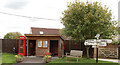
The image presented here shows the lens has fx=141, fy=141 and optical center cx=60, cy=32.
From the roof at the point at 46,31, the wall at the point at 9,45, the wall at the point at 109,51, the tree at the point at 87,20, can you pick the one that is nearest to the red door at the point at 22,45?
the wall at the point at 9,45

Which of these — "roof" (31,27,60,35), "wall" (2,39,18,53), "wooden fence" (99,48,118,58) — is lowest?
"wooden fence" (99,48,118,58)

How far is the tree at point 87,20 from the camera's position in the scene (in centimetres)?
1451

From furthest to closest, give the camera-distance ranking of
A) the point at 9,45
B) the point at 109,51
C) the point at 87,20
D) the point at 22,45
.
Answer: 1. the point at 9,45
2. the point at 22,45
3. the point at 109,51
4. the point at 87,20

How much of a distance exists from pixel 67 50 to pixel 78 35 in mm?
5307

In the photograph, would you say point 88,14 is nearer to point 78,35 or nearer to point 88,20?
point 88,20

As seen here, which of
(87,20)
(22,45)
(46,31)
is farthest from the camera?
(46,31)

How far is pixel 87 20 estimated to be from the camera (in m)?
14.3

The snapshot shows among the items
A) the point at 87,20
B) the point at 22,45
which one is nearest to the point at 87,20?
the point at 87,20

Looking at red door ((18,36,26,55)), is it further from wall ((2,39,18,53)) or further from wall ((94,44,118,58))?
wall ((94,44,118,58))

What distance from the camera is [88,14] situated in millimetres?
14211

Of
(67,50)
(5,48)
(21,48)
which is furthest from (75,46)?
(5,48)

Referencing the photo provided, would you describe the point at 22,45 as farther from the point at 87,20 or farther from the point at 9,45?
the point at 87,20

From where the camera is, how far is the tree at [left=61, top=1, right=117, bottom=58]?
14513 mm

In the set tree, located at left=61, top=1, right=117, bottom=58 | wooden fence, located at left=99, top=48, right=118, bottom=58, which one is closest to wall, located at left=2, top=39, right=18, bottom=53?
tree, located at left=61, top=1, right=117, bottom=58
